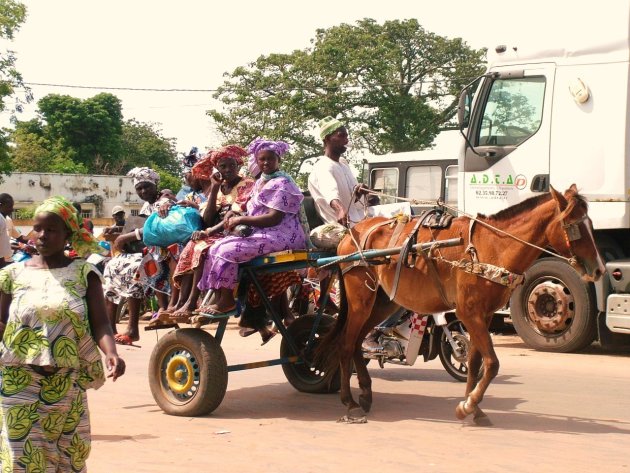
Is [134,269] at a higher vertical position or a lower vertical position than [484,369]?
higher

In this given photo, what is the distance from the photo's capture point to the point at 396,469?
6.08 meters

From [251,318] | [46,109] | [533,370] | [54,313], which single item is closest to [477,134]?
[533,370]

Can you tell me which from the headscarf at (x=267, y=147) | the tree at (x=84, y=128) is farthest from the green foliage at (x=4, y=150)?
the headscarf at (x=267, y=147)

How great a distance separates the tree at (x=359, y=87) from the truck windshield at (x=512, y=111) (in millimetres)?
25762

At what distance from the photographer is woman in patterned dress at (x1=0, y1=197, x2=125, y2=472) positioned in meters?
4.43

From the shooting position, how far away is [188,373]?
795 centimetres

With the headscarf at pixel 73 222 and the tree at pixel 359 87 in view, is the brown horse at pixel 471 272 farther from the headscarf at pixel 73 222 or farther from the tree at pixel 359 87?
the tree at pixel 359 87

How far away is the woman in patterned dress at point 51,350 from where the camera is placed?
4426mm

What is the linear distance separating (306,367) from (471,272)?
2.33 metres

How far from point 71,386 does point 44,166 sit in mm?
64144

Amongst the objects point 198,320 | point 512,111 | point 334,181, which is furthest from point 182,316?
point 512,111

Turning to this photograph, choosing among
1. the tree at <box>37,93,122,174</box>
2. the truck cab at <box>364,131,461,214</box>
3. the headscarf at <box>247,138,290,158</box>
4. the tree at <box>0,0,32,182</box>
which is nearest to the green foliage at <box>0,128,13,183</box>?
the tree at <box>0,0,32,182</box>

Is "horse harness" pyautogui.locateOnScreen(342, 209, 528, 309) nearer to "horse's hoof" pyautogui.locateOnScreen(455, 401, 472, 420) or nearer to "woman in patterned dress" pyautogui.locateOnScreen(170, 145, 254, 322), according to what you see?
"horse's hoof" pyautogui.locateOnScreen(455, 401, 472, 420)

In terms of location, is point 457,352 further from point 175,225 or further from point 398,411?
point 175,225
